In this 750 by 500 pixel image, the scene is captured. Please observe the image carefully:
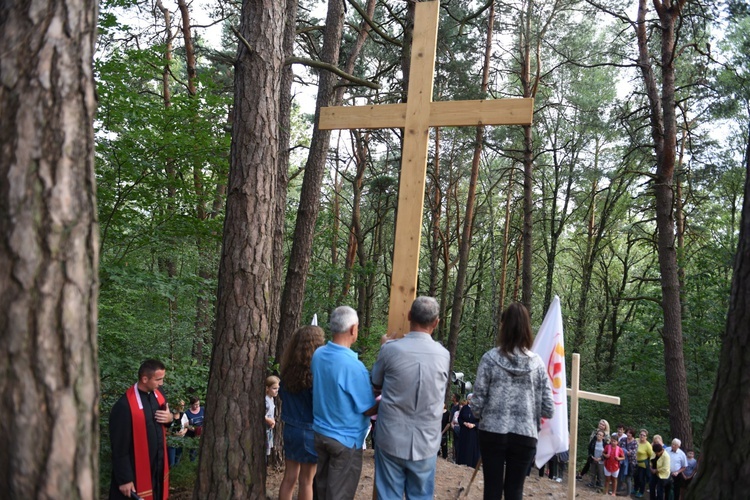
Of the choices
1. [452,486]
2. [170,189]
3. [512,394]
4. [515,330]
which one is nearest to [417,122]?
[515,330]

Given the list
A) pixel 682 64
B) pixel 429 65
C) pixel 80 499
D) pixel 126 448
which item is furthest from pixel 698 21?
pixel 80 499

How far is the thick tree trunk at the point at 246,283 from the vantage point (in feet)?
12.9

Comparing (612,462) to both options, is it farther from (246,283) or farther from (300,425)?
(246,283)

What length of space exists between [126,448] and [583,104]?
19878 mm

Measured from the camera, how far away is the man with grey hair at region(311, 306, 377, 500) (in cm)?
375

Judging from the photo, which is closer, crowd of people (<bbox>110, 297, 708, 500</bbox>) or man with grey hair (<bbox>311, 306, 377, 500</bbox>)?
crowd of people (<bbox>110, 297, 708, 500</bbox>)

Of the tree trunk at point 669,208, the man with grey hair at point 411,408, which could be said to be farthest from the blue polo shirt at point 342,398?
the tree trunk at point 669,208

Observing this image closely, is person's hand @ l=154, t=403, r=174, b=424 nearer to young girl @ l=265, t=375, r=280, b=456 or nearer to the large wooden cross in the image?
young girl @ l=265, t=375, r=280, b=456

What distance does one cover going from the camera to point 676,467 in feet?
33.5

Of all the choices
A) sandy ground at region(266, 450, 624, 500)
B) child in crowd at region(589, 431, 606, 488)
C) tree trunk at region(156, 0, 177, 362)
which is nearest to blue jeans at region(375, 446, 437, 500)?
sandy ground at region(266, 450, 624, 500)

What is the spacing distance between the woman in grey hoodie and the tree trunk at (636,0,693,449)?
8.64 m

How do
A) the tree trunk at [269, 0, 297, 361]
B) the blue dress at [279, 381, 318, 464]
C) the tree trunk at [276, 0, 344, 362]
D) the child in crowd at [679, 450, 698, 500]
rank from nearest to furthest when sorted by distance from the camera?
the blue dress at [279, 381, 318, 464] < the tree trunk at [269, 0, 297, 361] < the tree trunk at [276, 0, 344, 362] < the child in crowd at [679, 450, 698, 500]

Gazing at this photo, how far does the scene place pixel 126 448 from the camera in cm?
396

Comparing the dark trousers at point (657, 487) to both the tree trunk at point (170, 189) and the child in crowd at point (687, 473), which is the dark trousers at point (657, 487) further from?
the tree trunk at point (170, 189)
